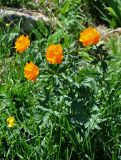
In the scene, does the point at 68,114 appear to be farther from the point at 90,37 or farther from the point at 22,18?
the point at 22,18

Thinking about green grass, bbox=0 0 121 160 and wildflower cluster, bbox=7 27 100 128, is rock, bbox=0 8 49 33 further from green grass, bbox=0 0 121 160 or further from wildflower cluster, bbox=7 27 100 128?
wildflower cluster, bbox=7 27 100 128

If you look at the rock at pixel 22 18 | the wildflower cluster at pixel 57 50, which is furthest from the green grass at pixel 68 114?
the rock at pixel 22 18

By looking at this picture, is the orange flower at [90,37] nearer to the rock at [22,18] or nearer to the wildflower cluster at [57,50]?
the wildflower cluster at [57,50]

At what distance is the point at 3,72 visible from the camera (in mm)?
3961

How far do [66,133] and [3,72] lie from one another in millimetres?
1148

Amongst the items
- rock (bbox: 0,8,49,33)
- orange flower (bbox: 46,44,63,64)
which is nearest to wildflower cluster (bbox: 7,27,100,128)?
orange flower (bbox: 46,44,63,64)

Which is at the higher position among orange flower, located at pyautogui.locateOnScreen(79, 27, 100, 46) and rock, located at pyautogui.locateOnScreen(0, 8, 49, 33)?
rock, located at pyautogui.locateOnScreen(0, 8, 49, 33)

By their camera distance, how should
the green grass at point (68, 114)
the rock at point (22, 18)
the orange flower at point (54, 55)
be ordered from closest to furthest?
the orange flower at point (54, 55) → the green grass at point (68, 114) → the rock at point (22, 18)

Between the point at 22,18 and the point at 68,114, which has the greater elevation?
the point at 22,18

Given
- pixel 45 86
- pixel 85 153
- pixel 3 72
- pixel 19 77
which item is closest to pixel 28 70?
pixel 45 86

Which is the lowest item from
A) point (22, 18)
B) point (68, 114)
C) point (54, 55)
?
point (68, 114)

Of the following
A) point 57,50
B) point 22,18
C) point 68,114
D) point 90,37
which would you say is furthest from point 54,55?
point 22,18

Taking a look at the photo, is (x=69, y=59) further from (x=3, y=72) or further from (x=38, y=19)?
(x=38, y=19)

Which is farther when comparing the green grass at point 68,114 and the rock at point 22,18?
the rock at point 22,18
